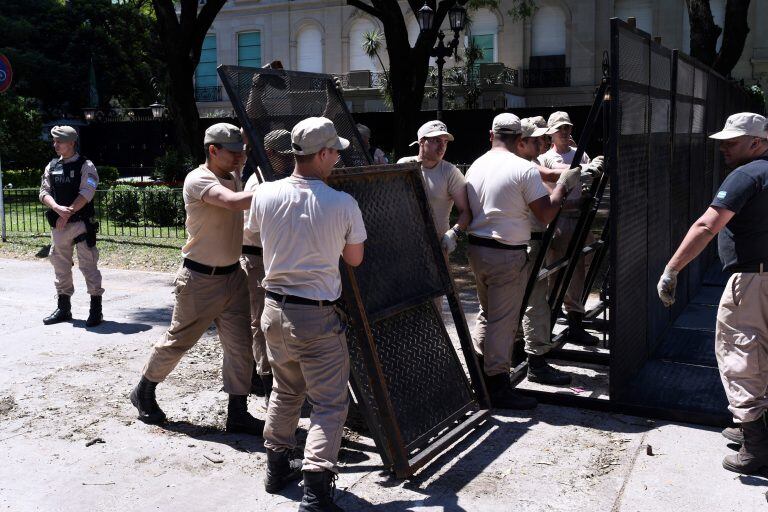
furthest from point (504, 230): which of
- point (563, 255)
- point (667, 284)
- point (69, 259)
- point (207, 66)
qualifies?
point (207, 66)

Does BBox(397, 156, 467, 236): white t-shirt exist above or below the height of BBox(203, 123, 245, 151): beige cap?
below

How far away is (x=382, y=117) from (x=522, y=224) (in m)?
23.8

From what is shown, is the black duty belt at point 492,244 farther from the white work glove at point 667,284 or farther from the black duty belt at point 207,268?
the black duty belt at point 207,268

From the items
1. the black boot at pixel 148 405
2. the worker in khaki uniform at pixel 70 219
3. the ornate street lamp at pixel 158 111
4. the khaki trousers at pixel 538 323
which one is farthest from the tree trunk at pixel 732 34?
the ornate street lamp at pixel 158 111

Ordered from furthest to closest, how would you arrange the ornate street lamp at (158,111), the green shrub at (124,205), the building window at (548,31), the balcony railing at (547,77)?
the building window at (548,31)
the balcony railing at (547,77)
the ornate street lamp at (158,111)
the green shrub at (124,205)

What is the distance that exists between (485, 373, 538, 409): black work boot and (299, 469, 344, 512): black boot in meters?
2.02

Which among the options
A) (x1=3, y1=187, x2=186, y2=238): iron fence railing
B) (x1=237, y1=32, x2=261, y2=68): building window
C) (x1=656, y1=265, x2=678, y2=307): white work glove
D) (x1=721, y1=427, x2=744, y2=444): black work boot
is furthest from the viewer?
(x1=237, y1=32, x2=261, y2=68): building window

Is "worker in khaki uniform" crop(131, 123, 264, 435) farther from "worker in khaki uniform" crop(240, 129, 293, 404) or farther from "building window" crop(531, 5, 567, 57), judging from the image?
"building window" crop(531, 5, 567, 57)

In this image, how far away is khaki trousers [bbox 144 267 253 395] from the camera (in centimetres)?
540

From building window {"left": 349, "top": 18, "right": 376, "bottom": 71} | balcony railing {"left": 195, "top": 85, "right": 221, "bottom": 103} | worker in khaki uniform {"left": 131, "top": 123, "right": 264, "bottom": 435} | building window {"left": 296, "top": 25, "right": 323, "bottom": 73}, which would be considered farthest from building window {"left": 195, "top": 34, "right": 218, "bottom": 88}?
worker in khaki uniform {"left": 131, "top": 123, "right": 264, "bottom": 435}

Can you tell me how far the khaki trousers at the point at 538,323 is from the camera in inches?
251

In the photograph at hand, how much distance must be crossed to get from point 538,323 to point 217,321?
8.00ft

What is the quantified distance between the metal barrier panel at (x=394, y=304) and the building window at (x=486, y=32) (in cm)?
3703

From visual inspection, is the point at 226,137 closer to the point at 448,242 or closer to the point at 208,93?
the point at 448,242
